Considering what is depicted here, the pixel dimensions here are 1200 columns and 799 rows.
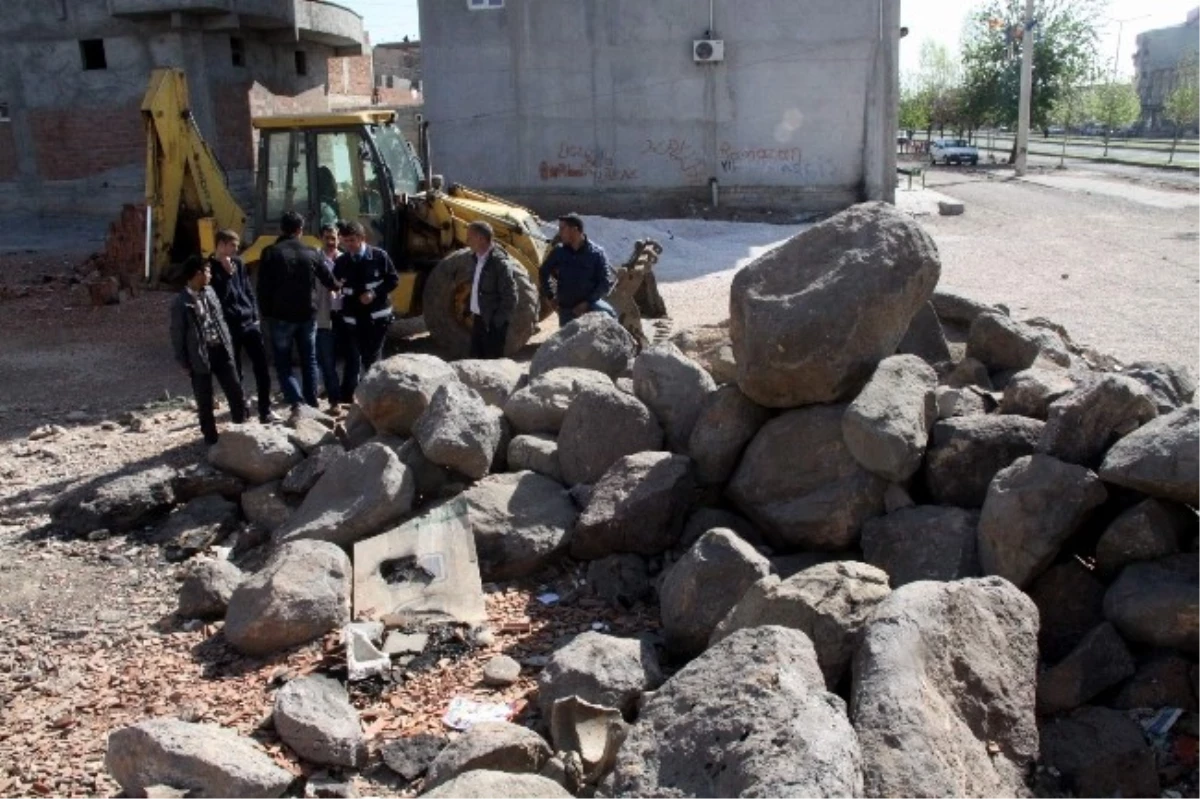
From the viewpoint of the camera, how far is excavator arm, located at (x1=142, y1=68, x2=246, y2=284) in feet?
39.5

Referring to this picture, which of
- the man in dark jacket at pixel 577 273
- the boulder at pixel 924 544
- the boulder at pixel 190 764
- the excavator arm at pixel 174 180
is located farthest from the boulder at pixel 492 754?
the excavator arm at pixel 174 180

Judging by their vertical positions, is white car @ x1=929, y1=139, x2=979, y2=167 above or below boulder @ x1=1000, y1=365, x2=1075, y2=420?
above

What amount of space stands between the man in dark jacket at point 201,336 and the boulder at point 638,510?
3.54 m

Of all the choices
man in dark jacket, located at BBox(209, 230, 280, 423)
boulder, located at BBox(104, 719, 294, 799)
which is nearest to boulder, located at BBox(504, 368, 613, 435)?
man in dark jacket, located at BBox(209, 230, 280, 423)

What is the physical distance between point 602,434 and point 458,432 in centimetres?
86

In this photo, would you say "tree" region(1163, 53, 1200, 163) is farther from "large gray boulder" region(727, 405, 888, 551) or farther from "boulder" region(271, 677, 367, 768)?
"boulder" region(271, 677, 367, 768)

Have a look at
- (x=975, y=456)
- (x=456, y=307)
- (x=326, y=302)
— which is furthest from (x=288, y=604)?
(x=456, y=307)

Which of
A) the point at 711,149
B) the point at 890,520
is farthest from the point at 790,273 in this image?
the point at 711,149

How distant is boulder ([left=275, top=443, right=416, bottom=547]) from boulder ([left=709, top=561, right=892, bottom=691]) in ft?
7.92

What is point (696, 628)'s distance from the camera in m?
4.97

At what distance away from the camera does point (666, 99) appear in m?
22.6

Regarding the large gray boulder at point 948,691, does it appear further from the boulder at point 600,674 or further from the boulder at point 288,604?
the boulder at point 288,604

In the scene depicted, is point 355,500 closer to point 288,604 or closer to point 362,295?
point 288,604

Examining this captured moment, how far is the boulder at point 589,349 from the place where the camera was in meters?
7.74
